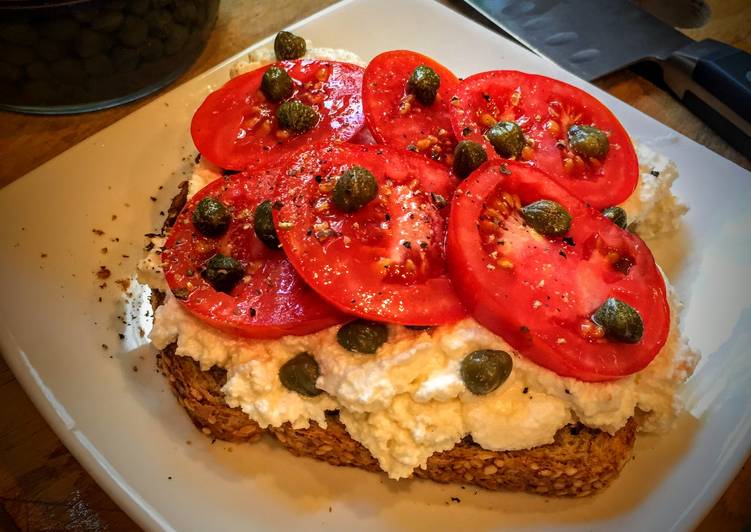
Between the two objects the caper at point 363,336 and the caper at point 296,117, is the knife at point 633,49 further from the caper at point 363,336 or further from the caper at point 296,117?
the caper at point 363,336

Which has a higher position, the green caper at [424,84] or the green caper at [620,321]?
the green caper at [424,84]

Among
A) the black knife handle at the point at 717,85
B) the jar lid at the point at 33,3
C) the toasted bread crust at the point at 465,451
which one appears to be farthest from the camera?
the black knife handle at the point at 717,85

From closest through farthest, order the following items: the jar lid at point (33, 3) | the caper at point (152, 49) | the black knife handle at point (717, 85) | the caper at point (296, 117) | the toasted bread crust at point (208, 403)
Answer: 1. the toasted bread crust at point (208, 403)
2. the caper at point (296, 117)
3. the jar lid at point (33, 3)
4. the caper at point (152, 49)
5. the black knife handle at point (717, 85)

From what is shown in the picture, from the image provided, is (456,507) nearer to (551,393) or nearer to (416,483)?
(416,483)

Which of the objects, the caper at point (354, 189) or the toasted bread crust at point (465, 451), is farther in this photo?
the toasted bread crust at point (465, 451)

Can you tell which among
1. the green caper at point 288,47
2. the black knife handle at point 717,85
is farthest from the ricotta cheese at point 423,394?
the black knife handle at point 717,85

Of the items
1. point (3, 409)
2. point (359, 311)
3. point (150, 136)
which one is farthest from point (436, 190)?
point (3, 409)
